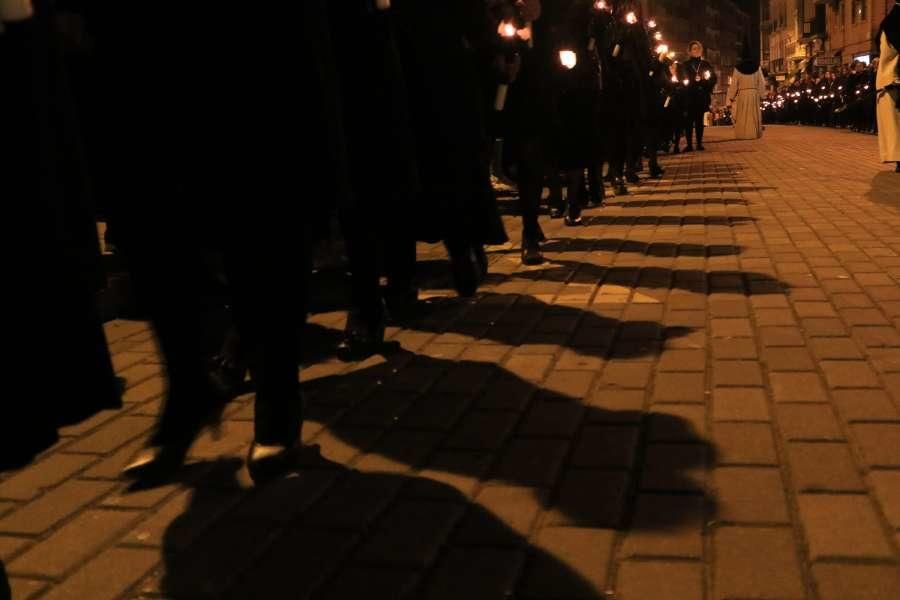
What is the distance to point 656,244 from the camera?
730 cm

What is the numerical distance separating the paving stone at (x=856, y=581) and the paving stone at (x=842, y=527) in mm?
52

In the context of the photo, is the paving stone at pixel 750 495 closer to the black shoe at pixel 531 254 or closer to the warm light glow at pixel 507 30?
the warm light glow at pixel 507 30

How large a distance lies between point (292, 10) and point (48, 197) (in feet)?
3.43

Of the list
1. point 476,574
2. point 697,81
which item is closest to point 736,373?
point 476,574

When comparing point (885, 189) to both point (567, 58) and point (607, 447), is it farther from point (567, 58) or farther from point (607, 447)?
point (607, 447)

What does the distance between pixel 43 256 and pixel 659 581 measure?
131cm

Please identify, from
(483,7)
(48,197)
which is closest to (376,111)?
(483,7)

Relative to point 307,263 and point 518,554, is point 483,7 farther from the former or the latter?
point 518,554

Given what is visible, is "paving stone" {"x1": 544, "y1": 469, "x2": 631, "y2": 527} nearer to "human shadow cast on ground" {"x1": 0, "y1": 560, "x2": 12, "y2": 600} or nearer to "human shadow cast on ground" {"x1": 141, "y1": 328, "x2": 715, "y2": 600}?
"human shadow cast on ground" {"x1": 141, "y1": 328, "x2": 715, "y2": 600}

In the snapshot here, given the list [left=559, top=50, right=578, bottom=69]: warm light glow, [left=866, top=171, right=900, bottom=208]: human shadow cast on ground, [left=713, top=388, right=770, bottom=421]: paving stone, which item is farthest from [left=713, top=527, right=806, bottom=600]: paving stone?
[left=866, top=171, right=900, bottom=208]: human shadow cast on ground

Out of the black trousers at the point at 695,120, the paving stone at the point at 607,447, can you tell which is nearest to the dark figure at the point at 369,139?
the paving stone at the point at 607,447

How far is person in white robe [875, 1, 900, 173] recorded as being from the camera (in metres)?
11.4

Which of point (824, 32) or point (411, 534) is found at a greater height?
point (824, 32)

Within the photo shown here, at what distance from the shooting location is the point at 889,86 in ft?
40.3
